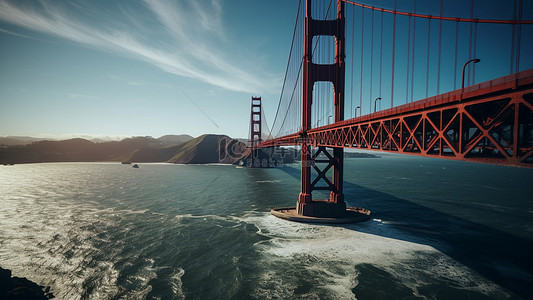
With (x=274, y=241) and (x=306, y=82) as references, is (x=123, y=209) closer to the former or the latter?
(x=274, y=241)

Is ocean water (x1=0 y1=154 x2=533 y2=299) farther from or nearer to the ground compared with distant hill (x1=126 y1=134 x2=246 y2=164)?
nearer to the ground

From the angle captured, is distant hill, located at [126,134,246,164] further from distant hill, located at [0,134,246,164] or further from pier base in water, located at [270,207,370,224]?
pier base in water, located at [270,207,370,224]

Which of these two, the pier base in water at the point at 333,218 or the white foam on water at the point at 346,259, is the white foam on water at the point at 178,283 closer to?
the white foam on water at the point at 346,259

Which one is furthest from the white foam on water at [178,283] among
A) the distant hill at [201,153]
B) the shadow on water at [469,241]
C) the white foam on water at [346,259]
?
the distant hill at [201,153]

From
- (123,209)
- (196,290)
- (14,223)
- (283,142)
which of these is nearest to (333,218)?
(196,290)

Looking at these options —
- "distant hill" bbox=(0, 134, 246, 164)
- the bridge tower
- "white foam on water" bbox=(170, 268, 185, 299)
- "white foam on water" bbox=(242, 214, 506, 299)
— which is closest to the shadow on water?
"white foam on water" bbox=(242, 214, 506, 299)
